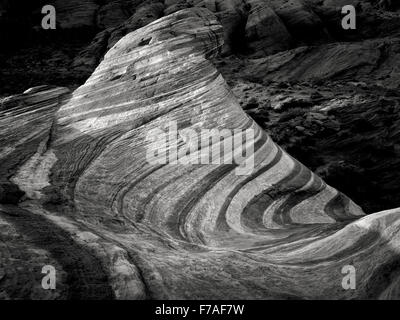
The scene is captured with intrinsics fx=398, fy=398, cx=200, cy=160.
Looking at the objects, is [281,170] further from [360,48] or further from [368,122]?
[360,48]

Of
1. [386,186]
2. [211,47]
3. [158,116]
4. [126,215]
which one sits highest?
[211,47]

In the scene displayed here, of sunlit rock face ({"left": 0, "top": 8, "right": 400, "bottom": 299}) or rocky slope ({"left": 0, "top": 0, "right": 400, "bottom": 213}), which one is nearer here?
sunlit rock face ({"left": 0, "top": 8, "right": 400, "bottom": 299})

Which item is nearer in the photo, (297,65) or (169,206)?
(169,206)

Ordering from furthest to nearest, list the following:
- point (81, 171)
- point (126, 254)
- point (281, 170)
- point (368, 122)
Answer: point (368, 122) < point (281, 170) < point (81, 171) < point (126, 254)

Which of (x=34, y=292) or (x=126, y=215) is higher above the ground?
(x=34, y=292)

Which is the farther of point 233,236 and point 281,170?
point 281,170

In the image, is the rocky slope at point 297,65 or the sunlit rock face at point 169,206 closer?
the sunlit rock face at point 169,206

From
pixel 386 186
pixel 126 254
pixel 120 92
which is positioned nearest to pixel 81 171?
pixel 120 92

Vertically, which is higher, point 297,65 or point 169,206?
point 297,65
